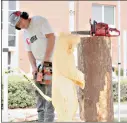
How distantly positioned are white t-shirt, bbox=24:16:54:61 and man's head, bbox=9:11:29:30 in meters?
0.04

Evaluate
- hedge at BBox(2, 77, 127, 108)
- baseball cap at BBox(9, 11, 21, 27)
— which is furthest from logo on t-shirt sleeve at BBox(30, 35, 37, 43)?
hedge at BBox(2, 77, 127, 108)

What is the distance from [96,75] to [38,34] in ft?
2.02

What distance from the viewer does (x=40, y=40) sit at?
2135mm

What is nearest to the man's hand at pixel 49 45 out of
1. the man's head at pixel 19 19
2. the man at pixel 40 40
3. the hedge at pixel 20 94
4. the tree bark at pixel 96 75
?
the man at pixel 40 40

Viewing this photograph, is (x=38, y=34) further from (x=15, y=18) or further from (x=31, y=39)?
(x=15, y=18)

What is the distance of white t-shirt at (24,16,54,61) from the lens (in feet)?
6.96

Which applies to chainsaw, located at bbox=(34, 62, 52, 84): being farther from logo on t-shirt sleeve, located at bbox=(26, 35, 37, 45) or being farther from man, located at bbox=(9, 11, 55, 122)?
logo on t-shirt sleeve, located at bbox=(26, 35, 37, 45)

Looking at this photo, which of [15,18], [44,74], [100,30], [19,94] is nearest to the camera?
[100,30]

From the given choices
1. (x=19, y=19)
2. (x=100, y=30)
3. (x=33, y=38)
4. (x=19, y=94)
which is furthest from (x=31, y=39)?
(x=19, y=94)

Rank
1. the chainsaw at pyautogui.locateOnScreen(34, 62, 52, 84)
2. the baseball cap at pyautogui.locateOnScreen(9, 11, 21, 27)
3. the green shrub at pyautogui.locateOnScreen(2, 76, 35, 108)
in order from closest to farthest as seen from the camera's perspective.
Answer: the chainsaw at pyautogui.locateOnScreen(34, 62, 52, 84)
the baseball cap at pyautogui.locateOnScreen(9, 11, 21, 27)
the green shrub at pyautogui.locateOnScreen(2, 76, 35, 108)

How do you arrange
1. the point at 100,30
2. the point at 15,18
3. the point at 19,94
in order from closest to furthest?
the point at 100,30
the point at 15,18
the point at 19,94

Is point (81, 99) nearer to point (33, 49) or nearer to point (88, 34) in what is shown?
point (88, 34)

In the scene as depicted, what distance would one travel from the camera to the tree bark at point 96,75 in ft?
5.56

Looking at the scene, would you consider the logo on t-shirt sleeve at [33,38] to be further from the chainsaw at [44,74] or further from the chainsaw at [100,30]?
the chainsaw at [100,30]
